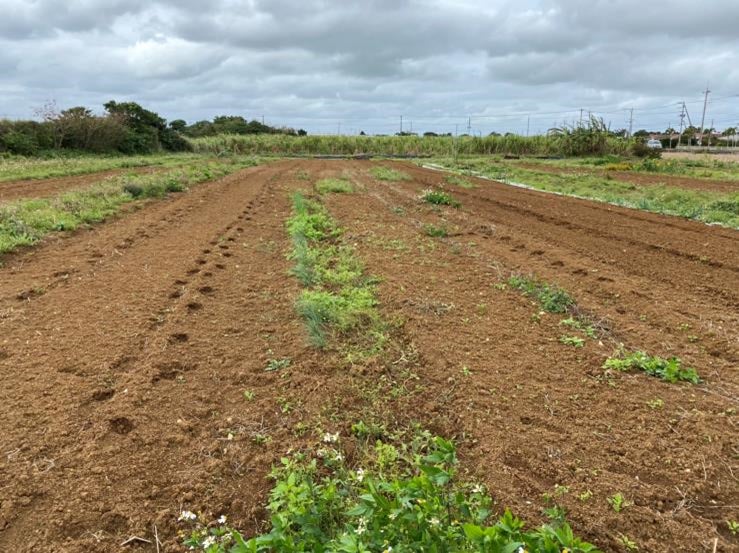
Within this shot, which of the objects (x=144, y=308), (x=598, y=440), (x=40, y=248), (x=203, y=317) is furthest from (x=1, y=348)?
(x=598, y=440)

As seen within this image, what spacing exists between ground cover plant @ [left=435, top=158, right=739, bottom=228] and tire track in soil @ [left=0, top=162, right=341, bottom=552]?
849 cm

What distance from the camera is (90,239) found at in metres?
7.46

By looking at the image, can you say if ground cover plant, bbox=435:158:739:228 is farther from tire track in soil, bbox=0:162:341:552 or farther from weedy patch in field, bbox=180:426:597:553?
weedy patch in field, bbox=180:426:597:553

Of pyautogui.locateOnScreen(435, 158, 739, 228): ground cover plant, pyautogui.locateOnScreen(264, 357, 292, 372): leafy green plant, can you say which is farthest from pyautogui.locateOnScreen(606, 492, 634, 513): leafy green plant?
pyautogui.locateOnScreen(435, 158, 739, 228): ground cover plant

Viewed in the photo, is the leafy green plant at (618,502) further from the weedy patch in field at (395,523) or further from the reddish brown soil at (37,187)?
the reddish brown soil at (37,187)

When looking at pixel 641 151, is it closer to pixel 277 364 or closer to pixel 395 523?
pixel 277 364

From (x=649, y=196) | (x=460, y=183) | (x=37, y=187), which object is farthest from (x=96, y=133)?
(x=649, y=196)

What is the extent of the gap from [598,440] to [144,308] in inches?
150

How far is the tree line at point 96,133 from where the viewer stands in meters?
24.7

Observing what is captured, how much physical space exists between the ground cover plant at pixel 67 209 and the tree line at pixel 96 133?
16350 millimetres

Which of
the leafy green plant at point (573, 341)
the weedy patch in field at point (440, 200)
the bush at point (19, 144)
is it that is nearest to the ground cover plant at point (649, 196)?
the weedy patch in field at point (440, 200)

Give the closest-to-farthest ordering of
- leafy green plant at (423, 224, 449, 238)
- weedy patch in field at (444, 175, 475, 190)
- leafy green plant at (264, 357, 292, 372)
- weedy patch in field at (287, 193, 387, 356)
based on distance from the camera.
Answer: leafy green plant at (264, 357, 292, 372) < weedy patch in field at (287, 193, 387, 356) < leafy green plant at (423, 224, 449, 238) < weedy patch in field at (444, 175, 475, 190)

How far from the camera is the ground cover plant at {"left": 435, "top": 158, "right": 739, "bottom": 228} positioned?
32.4 ft

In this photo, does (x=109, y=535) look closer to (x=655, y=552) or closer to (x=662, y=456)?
(x=655, y=552)
